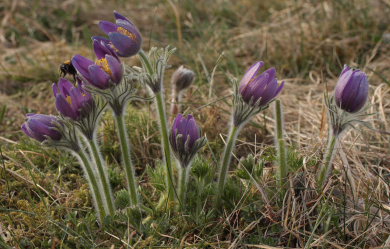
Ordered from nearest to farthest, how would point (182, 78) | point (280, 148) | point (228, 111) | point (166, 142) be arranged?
point (166, 142) < point (280, 148) < point (182, 78) < point (228, 111)

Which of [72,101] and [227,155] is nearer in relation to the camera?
[72,101]

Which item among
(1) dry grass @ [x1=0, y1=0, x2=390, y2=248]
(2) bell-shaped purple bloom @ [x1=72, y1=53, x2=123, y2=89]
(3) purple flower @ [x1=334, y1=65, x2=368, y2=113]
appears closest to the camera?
(2) bell-shaped purple bloom @ [x1=72, y1=53, x2=123, y2=89]

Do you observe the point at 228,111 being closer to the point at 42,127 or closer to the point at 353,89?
the point at 353,89

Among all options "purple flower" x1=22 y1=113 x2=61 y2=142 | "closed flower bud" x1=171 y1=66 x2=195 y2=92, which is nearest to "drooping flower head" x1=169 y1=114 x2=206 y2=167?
"purple flower" x1=22 y1=113 x2=61 y2=142

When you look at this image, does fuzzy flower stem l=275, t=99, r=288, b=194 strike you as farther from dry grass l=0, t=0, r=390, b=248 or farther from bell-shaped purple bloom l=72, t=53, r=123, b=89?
bell-shaped purple bloom l=72, t=53, r=123, b=89

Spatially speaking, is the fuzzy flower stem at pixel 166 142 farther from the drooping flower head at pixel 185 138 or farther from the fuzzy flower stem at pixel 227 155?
the fuzzy flower stem at pixel 227 155

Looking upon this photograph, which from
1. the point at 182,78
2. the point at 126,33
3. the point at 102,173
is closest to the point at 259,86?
the point at 126,33

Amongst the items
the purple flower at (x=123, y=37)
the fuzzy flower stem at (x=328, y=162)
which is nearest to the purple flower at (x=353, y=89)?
the fuzzy flower stem at (x=328, y=162)
